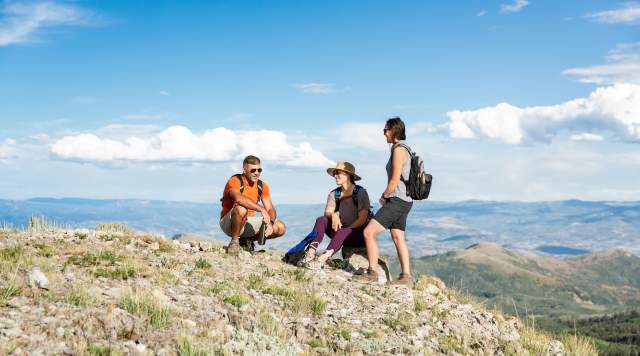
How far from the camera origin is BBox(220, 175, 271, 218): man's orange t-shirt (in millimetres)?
14250

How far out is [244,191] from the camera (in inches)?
567

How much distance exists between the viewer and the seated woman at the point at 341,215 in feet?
45.8

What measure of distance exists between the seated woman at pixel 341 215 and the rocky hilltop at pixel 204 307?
538mm

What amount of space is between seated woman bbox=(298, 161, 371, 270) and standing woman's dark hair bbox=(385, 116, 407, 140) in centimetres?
188

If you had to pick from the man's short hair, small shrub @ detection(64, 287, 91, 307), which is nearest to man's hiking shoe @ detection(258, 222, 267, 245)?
the man's short hair

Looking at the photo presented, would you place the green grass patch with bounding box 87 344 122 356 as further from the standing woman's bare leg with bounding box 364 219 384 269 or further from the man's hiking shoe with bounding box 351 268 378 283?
the man's hiking shoe with bounding box 351 268 378 283

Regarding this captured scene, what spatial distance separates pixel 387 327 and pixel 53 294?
18.6ft

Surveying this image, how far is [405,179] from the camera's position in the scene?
12586 millimetres

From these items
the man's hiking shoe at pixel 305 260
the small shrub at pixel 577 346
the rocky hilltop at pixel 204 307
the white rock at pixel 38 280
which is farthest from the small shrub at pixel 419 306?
the white rock at pixel 38 280

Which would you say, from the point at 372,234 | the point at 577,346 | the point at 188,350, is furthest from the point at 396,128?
the point at 188,350

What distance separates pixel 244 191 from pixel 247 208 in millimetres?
477

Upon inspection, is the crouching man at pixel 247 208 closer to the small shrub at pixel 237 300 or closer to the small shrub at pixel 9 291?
the small shrub at pixel 237 300

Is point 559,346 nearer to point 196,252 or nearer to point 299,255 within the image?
point 299,255

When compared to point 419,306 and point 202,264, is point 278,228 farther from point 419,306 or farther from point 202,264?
point 419,306
